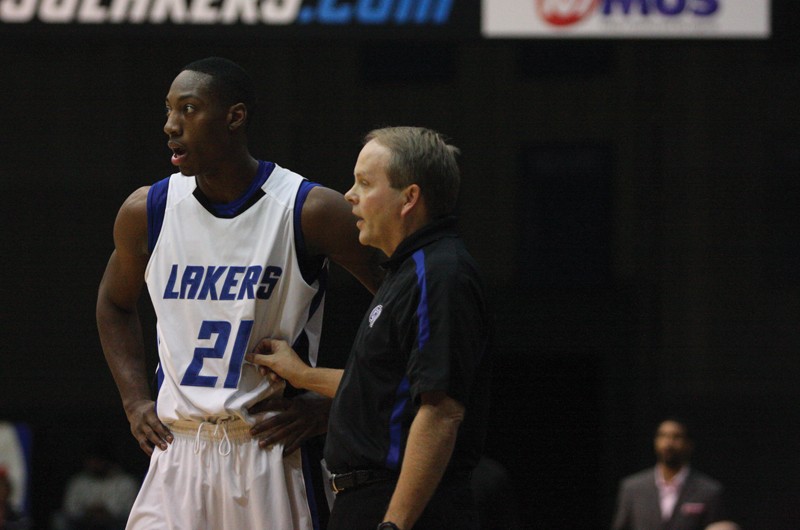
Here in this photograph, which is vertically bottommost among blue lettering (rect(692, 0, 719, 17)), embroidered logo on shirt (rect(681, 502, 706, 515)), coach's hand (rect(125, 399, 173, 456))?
embroidered logo on shirt (rect(681, 502, 706, 515))

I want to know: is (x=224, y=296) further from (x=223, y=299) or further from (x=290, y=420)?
(x=290, y=420)

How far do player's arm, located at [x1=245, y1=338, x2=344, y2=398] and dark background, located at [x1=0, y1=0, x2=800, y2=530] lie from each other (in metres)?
6.07

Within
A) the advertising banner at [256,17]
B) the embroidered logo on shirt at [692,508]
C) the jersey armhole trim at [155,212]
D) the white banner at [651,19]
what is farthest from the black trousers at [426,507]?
the embroidered logo on shirt at [692,508]

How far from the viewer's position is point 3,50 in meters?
9.60

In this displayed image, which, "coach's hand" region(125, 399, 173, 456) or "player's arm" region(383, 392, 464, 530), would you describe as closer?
"player's arm" region(383, 392, 464, 530)

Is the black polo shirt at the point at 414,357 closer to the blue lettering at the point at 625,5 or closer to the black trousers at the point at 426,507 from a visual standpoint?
the black trousers at the point at 426,507

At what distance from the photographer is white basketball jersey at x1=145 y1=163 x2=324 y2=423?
3121 mm

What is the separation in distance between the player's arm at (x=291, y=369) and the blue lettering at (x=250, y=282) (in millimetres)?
115

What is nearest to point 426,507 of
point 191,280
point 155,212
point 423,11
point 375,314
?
point 375,314

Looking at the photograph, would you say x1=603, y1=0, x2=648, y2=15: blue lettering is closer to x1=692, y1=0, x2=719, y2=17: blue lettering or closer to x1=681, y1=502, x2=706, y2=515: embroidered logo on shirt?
x1=692, y1=0, x2=719, y2=17: blue lettering

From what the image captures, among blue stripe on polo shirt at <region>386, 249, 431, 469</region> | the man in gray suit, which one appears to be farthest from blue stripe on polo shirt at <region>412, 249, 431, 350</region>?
the man in gray suit

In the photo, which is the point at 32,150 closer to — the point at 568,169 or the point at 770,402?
the point at 568,169

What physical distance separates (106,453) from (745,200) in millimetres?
4849

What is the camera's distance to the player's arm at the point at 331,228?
319 centimetres
